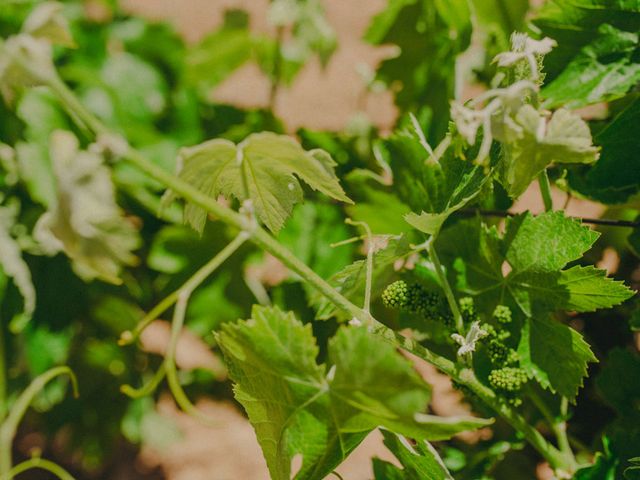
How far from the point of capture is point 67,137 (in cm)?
36

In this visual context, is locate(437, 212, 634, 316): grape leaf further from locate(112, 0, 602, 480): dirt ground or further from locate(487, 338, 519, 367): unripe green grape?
locate(112, 0, 602, 480): dirt ground

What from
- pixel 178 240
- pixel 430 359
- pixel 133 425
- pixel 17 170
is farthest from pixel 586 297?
pixel 133 425

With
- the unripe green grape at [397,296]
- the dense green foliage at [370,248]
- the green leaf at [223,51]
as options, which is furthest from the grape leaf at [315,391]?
the green leaf at [223,51]

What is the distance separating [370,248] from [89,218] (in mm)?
203

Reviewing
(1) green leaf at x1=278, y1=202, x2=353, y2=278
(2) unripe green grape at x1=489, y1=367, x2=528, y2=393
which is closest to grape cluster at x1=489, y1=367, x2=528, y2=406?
(2) unripe green grape at x1=489, y1=367, x2=528, y2=393

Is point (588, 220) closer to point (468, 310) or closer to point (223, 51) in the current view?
point (468, 310)

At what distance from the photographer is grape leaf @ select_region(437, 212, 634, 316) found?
1.58 ft

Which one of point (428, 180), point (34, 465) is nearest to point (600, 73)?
point (428, 180)

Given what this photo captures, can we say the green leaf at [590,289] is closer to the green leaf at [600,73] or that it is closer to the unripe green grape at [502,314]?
the unripe green grape at [502,314]

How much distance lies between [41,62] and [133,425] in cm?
97

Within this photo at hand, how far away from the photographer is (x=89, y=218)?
0.33 meters

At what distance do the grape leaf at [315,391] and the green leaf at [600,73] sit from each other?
0.30 metres

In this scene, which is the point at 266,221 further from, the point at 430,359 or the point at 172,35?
the point at 172,35

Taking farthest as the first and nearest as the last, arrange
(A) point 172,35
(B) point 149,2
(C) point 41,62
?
1. (B) point 149,2
2. (A) point 172,35
3. (C) point 41,62
